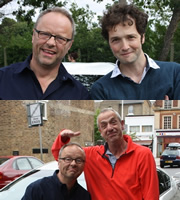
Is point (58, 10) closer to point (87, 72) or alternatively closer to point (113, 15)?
point (113, 15)

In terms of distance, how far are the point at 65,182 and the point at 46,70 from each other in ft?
2.15

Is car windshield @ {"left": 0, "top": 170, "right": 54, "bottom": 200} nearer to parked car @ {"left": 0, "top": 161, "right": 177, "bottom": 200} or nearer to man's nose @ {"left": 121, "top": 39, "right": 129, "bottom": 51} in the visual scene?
parked car @ {"left": 0, "top": 161, "right": 177, "bottom": 200}

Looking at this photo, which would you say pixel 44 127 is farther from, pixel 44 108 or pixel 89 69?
pixel 89 69

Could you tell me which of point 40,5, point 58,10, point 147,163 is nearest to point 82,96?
point 58,10

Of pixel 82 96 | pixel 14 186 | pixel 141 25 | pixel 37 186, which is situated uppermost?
pixel 141 25

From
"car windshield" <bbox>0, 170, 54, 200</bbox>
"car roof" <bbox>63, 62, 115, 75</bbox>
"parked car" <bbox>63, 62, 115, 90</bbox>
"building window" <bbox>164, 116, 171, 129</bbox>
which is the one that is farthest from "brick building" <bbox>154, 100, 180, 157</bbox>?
"car roof" <bbox>63, 62, 115, 75</bbox>

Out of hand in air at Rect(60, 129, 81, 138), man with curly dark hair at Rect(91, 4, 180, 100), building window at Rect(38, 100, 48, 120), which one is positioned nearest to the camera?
man with curly dark hair at Rect(91, 4, 180, 100)

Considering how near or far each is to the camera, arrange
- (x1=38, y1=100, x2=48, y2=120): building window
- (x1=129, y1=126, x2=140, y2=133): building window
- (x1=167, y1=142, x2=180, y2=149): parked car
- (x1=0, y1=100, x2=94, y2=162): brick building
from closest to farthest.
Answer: (x1=38, y1=100, x2=48, y2=120): building window
(x1=0, y1=100, x2=94, y2=162): brick building
(x1=129, y1=126, x2=140, y2=133): building window
(x1=167, y1=142, x2=180, y2=149): parked car

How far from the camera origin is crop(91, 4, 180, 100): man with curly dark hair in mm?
2119

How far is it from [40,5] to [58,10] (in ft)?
25.0

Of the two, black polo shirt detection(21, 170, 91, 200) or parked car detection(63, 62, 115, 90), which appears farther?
parked car detection(63, 62, 115, 90)

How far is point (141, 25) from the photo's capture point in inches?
87.1

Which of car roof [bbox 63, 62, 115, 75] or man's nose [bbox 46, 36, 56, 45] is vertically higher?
man's nose [bbox 46, 36, 56, 45]

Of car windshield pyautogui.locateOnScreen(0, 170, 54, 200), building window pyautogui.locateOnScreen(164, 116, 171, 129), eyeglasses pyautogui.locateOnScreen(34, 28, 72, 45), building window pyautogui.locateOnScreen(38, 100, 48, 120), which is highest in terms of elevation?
eyeglasses pyautogui.locateOnScreen(34, 28, 72, 45)
